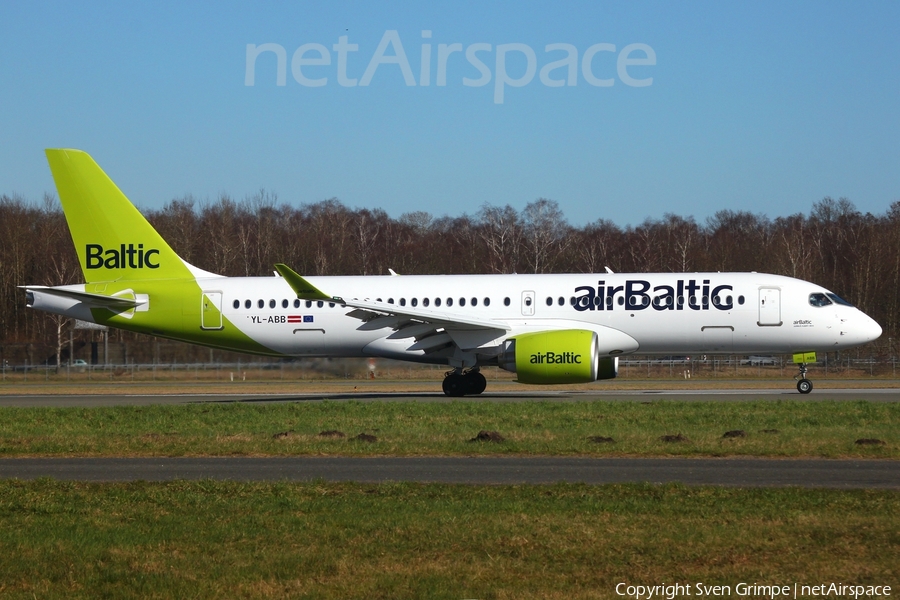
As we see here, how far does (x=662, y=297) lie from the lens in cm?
3000

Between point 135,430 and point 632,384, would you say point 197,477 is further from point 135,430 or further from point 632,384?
point 632,384

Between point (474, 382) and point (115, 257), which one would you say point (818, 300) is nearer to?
point (474, 382)

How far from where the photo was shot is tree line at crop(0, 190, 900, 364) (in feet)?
244

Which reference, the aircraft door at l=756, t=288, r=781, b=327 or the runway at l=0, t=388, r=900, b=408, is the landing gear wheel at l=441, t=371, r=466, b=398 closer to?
the runway at l=0, t=388, r=900, b=408

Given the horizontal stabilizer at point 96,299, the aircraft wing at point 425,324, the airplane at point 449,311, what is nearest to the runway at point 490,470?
the airplane at point 449,311

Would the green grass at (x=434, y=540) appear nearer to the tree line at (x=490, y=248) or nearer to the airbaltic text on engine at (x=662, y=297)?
the airbaltic text on engine at (x=662, y=297)

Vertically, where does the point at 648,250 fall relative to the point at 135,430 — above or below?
above

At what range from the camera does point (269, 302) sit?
32375 millimetres

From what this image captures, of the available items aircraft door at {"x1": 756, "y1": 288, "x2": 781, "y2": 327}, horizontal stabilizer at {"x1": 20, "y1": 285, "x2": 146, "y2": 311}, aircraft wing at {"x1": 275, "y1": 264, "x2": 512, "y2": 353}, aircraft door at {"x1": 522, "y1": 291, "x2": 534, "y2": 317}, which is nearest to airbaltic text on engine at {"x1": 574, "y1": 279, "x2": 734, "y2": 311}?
aircraft door at {"x1": 756, "y1": 288, "x2": 781, "y2": 327}

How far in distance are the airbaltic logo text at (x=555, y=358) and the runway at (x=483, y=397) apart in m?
1.05

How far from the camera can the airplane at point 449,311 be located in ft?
98.0

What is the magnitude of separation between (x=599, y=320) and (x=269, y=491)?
18630 millimetres

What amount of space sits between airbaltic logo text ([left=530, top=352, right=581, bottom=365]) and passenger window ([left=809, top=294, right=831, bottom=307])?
7.43m

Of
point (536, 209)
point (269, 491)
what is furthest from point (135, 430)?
point (536, 209)
